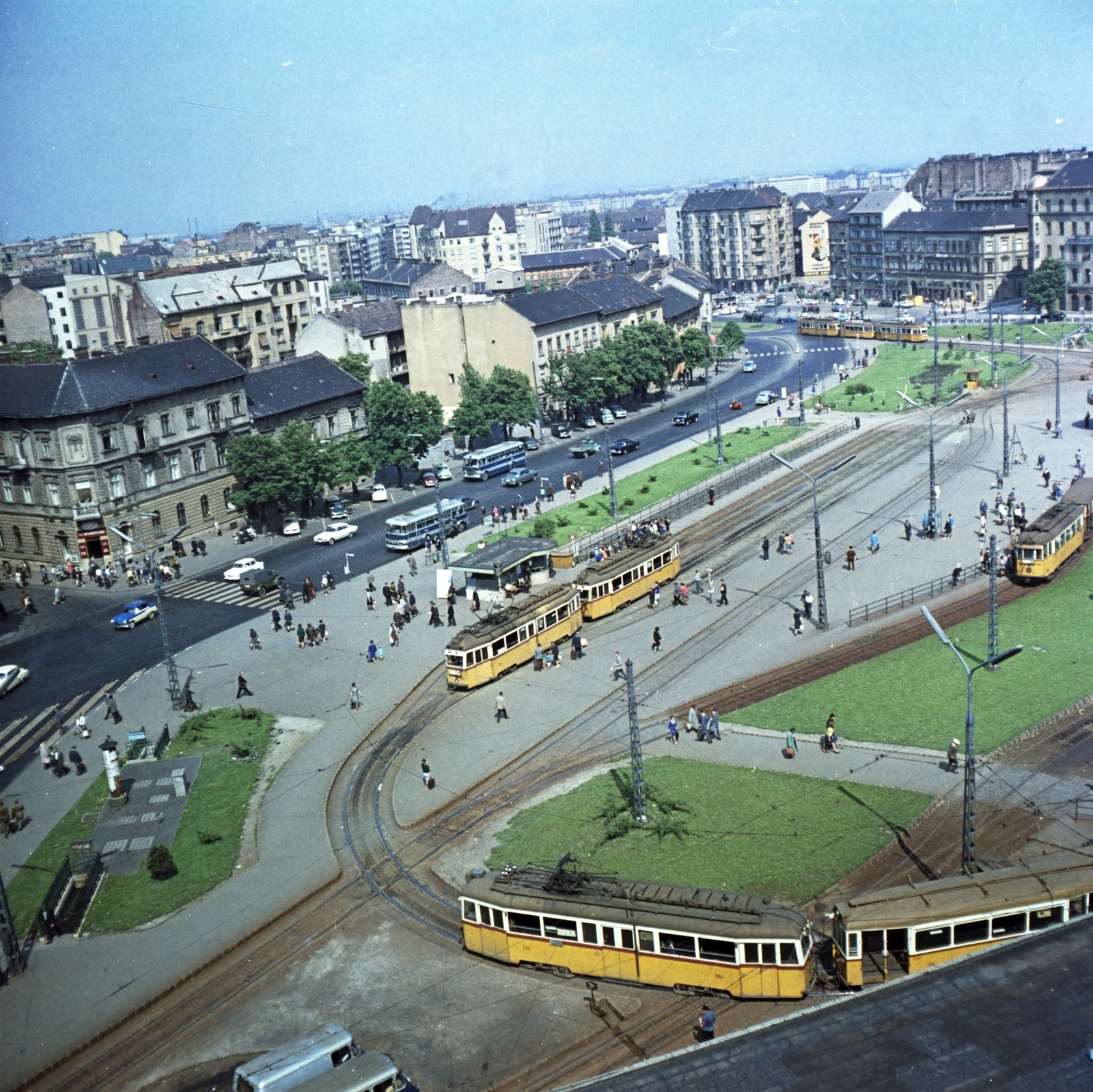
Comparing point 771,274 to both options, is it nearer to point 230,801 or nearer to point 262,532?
point 262,532

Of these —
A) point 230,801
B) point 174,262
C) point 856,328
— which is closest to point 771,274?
point 856,328

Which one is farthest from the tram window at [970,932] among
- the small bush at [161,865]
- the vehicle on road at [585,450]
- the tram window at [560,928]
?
the vehicle on road at [585,450]

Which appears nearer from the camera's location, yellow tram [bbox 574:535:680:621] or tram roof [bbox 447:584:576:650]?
tram roof [bbox 447:584:576:650]

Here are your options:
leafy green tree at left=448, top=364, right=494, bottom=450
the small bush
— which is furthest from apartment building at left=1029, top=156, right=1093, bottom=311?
the small bush

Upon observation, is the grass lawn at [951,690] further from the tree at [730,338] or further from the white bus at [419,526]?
the tree at [730,338]

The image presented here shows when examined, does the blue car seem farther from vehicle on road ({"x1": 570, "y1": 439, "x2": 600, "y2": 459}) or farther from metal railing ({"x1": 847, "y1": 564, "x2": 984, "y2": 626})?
vehicle on road ({"x1": 570, "y1": 439, "x2": 600, "y2": 459})

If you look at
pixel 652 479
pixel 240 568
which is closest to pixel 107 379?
pixel 240 568
